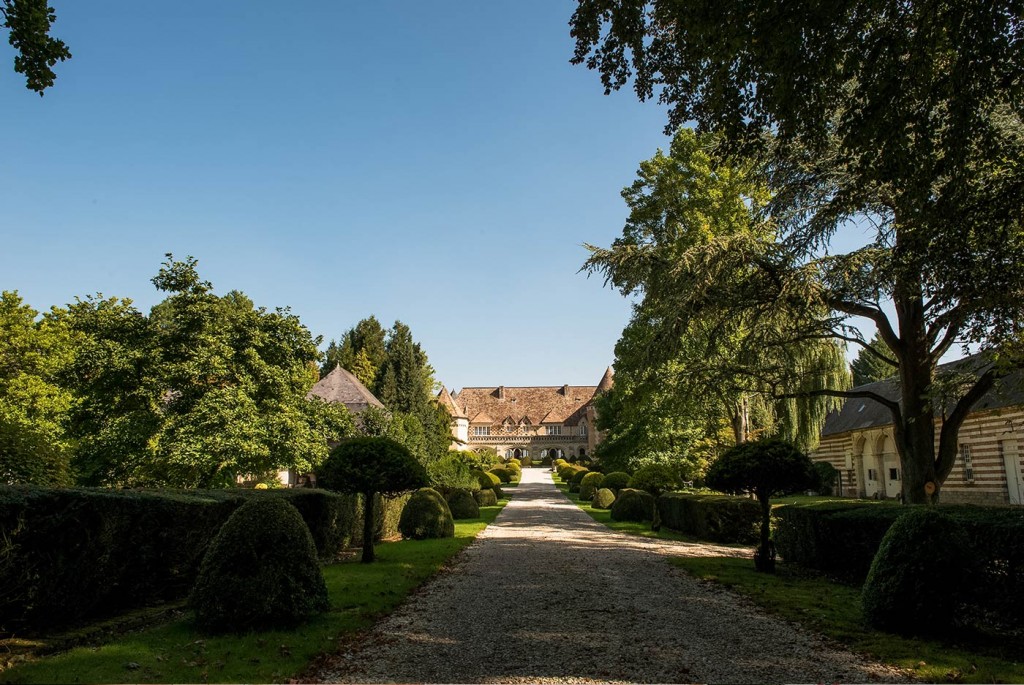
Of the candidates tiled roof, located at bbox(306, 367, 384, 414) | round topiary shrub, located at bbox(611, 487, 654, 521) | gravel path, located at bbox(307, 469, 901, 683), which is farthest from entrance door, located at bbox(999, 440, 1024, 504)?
tiled roof, located at bbox(306, 367, 384, 414)

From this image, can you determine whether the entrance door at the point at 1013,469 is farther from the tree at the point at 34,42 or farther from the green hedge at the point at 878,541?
the tree at the point at 34,42

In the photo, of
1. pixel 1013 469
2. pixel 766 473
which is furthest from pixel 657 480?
pixel 1013 469

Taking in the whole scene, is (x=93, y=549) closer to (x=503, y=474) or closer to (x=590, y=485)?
(x=590, y=485)

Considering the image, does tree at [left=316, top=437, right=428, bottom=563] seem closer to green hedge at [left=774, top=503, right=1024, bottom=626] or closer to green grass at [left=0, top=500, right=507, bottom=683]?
green grass at [left=0, top=500, right=507, bottom=683]

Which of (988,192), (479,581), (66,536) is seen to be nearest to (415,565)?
(479,581)

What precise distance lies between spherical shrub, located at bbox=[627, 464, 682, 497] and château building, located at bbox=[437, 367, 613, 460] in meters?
64.9

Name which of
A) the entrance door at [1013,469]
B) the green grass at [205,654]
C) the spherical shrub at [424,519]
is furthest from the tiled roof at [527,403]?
the green grass at [205,654]

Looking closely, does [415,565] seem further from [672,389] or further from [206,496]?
[672,389]

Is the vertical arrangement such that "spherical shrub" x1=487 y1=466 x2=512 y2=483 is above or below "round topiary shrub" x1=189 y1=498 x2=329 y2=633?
below

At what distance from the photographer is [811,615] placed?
7.89 meters

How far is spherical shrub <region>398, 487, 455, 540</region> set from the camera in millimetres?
18062

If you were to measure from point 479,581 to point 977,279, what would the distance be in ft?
30.1

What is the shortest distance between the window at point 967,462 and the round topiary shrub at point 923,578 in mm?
26579

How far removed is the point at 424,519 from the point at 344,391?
22.4m
